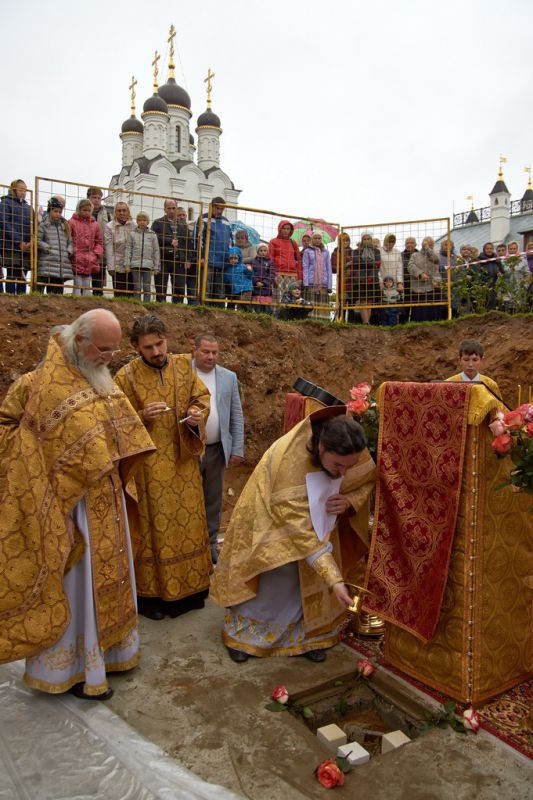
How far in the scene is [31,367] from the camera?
7.21 meters

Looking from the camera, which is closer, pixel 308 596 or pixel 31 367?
pixel 308 596

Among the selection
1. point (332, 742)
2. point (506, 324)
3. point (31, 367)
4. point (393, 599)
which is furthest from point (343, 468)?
point (506, 324)

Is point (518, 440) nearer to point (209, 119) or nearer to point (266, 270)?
point (266, 270)

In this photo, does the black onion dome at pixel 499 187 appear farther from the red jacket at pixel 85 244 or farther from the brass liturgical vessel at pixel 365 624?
the brass liturgical vessel at pixel 365 624

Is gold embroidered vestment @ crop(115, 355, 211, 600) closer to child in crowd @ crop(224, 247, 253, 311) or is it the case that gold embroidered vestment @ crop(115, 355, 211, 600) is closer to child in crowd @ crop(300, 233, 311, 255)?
child in crowd @ crop(224, 247, 253, 311)

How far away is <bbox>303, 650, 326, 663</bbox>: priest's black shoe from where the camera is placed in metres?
3.71

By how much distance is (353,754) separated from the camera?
9.06 ft

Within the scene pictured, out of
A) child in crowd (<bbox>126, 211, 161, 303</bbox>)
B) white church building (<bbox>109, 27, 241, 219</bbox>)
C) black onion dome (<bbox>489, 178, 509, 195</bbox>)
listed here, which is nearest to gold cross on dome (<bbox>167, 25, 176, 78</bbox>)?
white church building (<bbox>109, 27, 241, 219</bbox>)

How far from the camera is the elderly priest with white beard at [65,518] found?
10.00ft

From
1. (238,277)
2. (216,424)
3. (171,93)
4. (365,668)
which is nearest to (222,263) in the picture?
(238,277)

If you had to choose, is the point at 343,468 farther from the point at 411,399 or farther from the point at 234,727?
the point at 234,727

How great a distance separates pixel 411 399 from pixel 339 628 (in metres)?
1.72

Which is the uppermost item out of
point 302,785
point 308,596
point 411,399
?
point 411,399

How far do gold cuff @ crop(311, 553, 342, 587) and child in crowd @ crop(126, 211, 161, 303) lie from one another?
5879 mm
